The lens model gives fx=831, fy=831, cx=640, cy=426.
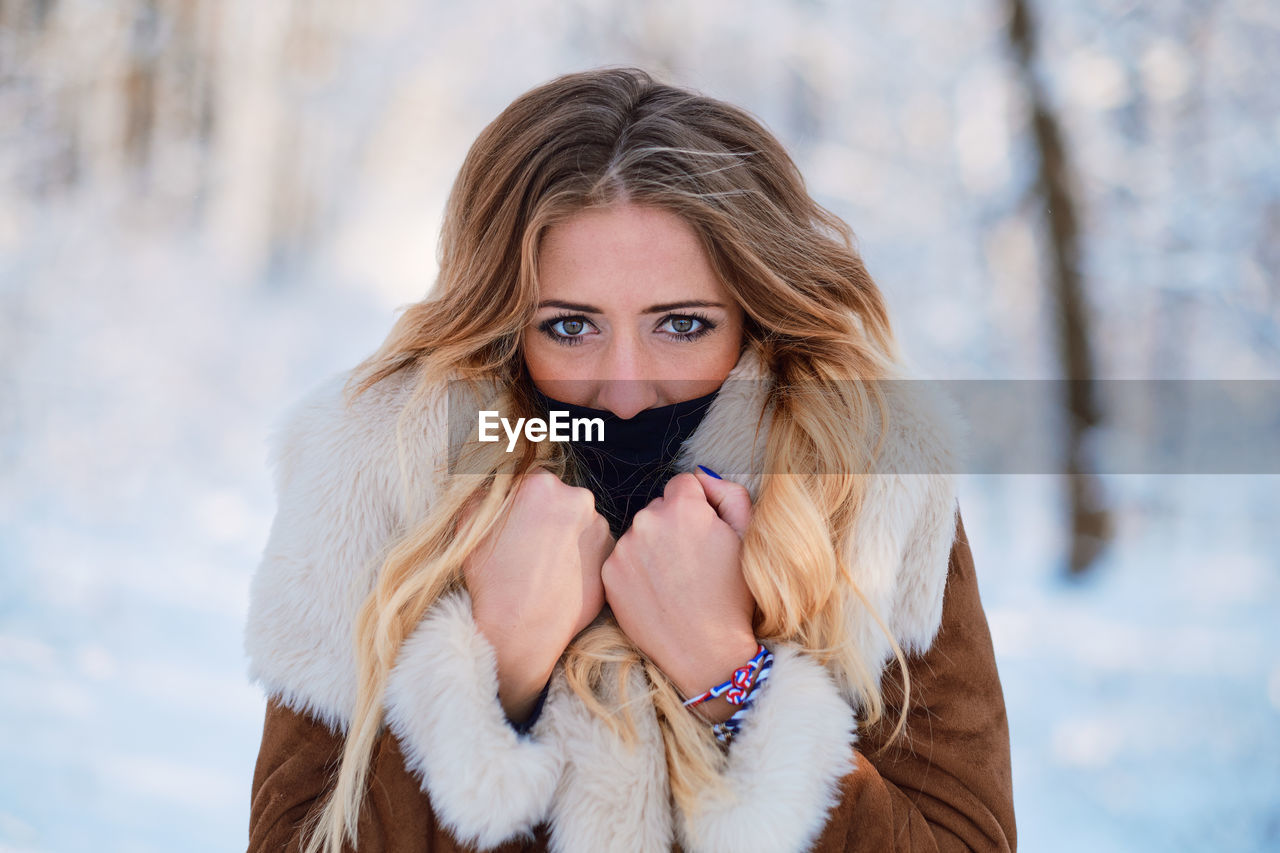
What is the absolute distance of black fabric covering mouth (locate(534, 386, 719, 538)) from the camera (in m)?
1.45

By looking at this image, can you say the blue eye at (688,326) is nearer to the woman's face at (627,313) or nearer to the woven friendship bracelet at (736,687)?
the woman's face at (627,313)

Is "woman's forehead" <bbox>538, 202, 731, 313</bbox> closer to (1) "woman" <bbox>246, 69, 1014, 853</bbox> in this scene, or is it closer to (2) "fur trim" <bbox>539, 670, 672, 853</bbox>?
(1) "woman" <bbox>246, 69, 1014, 853</bbox>

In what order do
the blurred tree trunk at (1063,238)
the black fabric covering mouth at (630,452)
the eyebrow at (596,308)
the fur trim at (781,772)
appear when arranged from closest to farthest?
the fur trim at (781,772), the eyebrow at (596,308), the black fabric covering mouth at (630,452), the blurred tree trunk at (1063,238)

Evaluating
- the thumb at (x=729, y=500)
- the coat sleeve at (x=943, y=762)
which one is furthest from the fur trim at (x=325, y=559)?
the coat sleeve at (x=943, y=762)

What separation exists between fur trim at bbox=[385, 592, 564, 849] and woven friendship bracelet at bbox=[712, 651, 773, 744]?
0.24 meters

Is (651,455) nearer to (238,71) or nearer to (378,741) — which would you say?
(378,741)

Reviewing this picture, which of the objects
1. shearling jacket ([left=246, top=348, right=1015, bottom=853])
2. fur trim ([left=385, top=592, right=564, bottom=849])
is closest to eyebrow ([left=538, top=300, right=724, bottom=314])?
shearling jacket ([left=246, top=348, right=1015, bottom=853])

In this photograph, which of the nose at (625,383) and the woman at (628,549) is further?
the nose at (625,383)

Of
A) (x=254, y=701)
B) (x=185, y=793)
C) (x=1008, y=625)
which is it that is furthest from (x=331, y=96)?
(x=1008, y=625)

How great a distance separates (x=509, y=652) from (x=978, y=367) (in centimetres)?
563

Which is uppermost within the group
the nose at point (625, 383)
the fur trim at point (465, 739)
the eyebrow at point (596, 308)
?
the eyebrow at point (596, 308)

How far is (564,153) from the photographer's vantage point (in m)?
1.42

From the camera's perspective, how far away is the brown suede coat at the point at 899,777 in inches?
46.0

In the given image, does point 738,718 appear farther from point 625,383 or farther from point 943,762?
point 625,383
